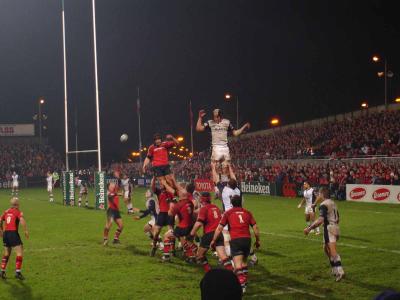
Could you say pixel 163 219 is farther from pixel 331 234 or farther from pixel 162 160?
pixel 331 234

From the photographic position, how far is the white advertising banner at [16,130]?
258ft

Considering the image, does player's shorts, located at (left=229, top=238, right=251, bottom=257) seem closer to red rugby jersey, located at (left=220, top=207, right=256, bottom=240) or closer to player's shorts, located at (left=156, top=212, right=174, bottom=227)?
red rugby jersey, located at (left=220, top=207, right=256, bottom=240)

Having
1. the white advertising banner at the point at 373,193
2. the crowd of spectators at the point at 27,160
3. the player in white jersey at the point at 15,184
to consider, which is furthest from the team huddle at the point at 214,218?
the crowd of spectators at the point at 27,160

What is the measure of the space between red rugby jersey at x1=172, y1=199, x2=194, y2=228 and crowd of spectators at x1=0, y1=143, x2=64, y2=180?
5320cm

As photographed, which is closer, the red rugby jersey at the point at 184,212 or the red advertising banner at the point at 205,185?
the red rugby jersey at the point at 184,212

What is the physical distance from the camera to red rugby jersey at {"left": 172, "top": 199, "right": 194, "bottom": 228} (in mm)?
14523

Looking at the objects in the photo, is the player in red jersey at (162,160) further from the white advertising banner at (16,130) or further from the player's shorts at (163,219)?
the white advertising banner at (16,130)

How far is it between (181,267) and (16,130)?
69.9 m

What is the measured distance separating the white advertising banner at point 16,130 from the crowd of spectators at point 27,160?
4.23 meters

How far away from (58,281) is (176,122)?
250 ft

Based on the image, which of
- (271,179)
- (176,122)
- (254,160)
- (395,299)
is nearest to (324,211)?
(395,299)

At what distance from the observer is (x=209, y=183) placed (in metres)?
43.7

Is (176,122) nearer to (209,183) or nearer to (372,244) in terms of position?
(209,183)

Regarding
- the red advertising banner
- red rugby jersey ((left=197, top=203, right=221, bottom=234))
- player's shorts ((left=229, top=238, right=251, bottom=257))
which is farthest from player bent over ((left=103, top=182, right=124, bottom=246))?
the red advertising banner
